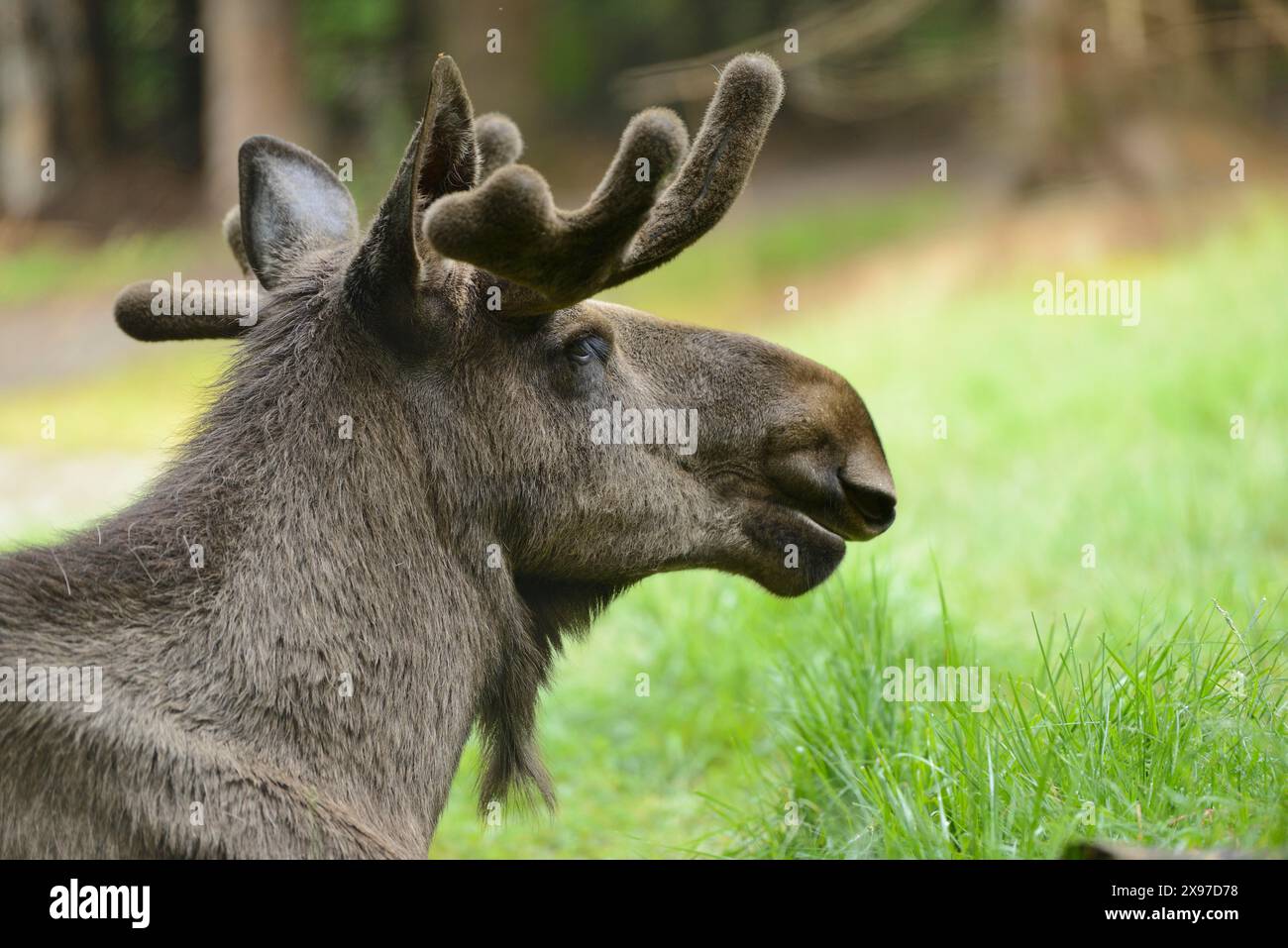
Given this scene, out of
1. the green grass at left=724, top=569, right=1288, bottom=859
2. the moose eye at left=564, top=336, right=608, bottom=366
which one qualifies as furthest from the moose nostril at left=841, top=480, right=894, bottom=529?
the moose eye at left=564, top=336, right=608, bottom=366

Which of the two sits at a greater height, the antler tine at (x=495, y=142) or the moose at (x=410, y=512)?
the antler tine at (x=495, y=142)

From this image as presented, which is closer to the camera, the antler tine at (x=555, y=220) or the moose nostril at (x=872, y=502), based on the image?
the antler tine at (x=555, y=220)

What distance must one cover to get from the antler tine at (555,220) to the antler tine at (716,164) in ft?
0.85

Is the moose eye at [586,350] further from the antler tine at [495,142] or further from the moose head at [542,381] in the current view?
the antler tine at [495,142]

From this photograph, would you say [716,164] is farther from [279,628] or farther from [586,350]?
[279,628]

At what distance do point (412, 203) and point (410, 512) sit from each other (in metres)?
0.75

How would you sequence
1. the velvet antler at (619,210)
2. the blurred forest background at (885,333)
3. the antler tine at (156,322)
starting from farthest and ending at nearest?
the blurred forest background at (885,333) → the antler tine at (156,322) → the velvet antler at (619,210)

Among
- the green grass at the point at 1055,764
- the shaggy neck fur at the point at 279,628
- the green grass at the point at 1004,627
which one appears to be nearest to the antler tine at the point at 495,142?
the shaggy neck fur at the point at 279,628

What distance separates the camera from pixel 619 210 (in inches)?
132

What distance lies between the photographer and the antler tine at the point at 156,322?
415cm

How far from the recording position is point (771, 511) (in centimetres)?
406

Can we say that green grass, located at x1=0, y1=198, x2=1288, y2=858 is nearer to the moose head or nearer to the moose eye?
the moose head
